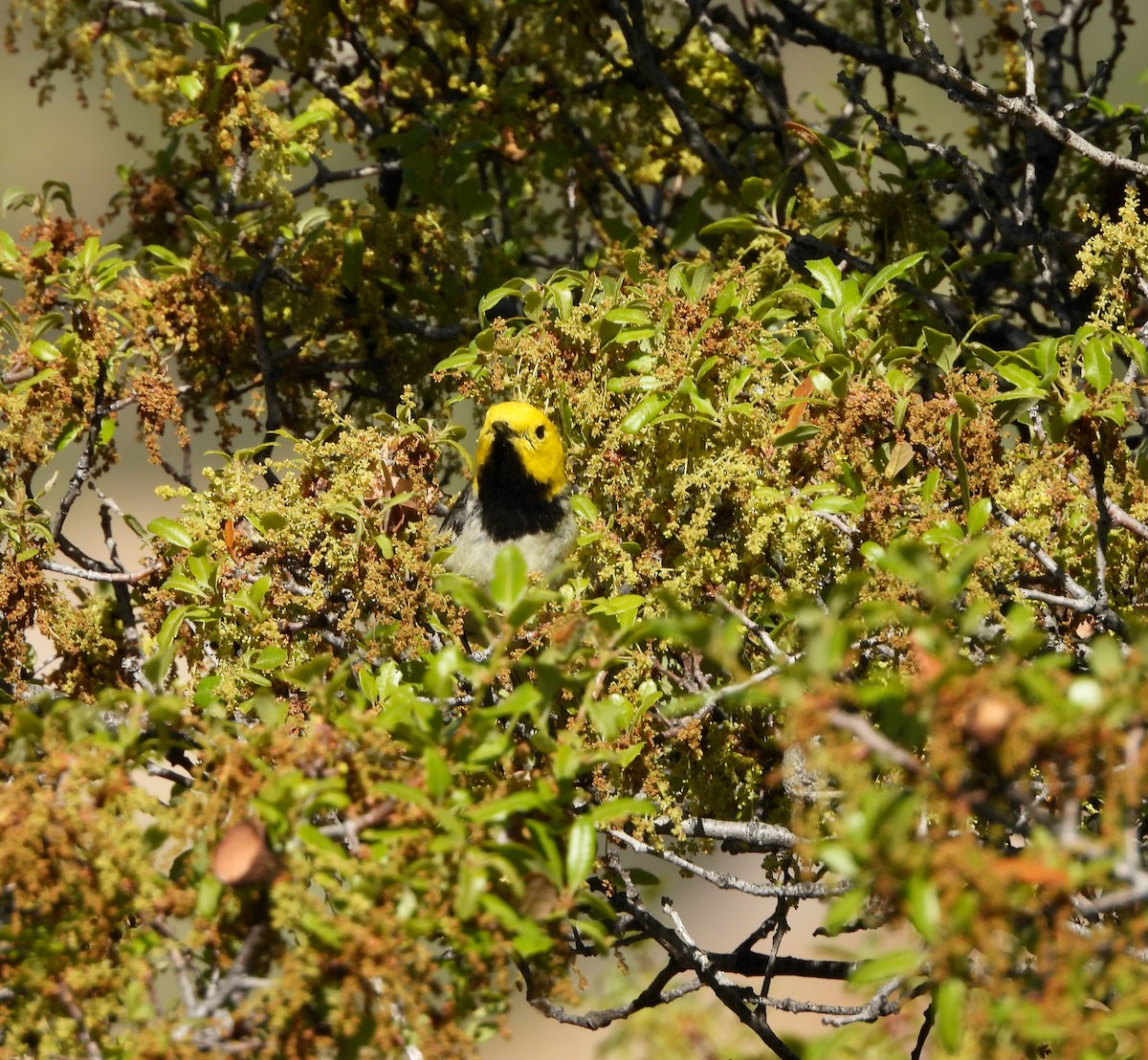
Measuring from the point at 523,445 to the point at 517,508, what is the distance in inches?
9.7

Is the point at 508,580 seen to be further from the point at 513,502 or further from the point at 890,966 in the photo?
the point at 513,502

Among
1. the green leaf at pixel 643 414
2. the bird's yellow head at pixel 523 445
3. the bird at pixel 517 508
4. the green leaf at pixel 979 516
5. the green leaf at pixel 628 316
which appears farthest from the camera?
the bird at pixel 517 508

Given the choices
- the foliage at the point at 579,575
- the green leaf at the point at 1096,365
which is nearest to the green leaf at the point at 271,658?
the foliage at the point at 579,575

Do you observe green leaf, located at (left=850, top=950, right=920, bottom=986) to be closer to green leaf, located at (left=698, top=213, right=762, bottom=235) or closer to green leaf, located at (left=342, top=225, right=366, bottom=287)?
green leaf, located at (left=698, top=213, right=762, bottom=235)

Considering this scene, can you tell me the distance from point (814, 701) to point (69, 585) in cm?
194

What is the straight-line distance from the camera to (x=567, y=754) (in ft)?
4.37

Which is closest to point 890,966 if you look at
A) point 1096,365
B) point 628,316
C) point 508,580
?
point 508,580

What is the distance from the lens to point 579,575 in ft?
6.51

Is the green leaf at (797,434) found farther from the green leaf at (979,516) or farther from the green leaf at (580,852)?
the green leaf at (580,852)

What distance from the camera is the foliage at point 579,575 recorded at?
45.6 inches

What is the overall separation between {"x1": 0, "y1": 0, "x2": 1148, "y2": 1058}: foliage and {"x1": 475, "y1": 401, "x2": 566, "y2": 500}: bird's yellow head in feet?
0.45

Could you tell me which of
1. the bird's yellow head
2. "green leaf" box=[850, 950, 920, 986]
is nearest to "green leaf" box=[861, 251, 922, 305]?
the bird's yellow head

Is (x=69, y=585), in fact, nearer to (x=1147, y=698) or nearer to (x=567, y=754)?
(x=567, y=754)

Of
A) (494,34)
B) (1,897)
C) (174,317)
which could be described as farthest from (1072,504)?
(494,34)
